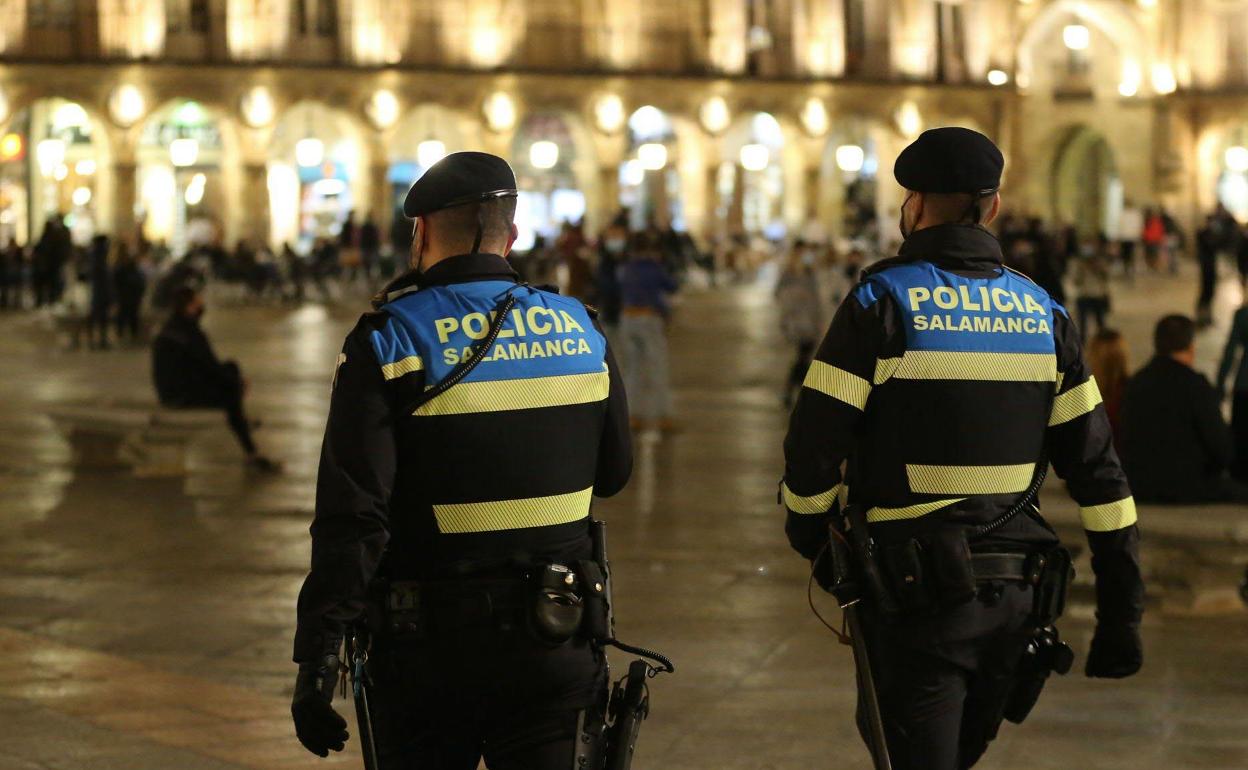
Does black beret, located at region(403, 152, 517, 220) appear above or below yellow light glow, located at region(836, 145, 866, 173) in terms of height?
below

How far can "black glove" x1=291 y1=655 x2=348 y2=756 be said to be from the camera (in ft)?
11.7

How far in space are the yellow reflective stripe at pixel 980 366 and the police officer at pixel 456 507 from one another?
2.13 feet

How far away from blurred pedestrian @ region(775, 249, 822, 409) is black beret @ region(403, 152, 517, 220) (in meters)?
13.6

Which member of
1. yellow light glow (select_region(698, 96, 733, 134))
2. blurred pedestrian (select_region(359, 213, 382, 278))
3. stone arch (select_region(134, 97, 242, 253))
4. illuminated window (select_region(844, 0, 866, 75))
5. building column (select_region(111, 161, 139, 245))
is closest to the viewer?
blurred pedestrian (select_region(359, 213, 382, 278))

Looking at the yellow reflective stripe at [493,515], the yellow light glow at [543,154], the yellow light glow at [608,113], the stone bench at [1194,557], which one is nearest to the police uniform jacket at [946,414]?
the yellow reflective stripe at [493,515]

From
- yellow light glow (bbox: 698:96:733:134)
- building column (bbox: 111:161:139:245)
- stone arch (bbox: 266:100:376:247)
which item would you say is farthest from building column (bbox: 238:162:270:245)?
yellow light glow (bbox: 698:96:733:134)

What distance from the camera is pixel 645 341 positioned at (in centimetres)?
1554

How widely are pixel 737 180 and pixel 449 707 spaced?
45643 millimetres

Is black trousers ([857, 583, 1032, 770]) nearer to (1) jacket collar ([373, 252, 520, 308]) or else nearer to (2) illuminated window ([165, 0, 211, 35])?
(1) jacket collar ([373, 252, 520, 308])

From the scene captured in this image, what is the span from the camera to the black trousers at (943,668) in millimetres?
3969

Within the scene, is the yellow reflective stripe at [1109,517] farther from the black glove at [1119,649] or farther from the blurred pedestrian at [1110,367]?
the blurred pedestrian at [1110,367]

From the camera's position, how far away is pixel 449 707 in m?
3.70

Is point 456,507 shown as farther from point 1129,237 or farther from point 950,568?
point 1129,237

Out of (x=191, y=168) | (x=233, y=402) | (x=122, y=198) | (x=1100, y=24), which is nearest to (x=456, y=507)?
(x=233, y=402)
